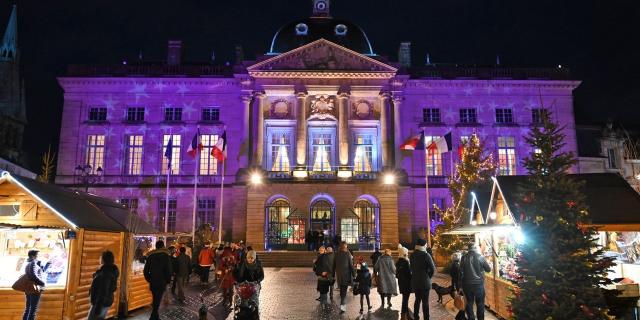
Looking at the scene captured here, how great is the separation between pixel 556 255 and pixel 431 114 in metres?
32.8

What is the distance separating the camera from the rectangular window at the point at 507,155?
131ft

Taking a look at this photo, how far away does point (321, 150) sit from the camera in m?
39.5

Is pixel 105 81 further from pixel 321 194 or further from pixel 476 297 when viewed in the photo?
pixel 476 297

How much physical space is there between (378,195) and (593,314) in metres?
28.0

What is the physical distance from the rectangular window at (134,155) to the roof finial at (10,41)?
183 feet

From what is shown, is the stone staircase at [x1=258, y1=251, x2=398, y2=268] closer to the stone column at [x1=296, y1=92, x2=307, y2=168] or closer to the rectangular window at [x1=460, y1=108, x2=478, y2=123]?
the stone column at [x1=296, y1=92, x2=307, y2=168]

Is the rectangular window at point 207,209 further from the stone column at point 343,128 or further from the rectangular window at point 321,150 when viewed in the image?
the stone column at point 343,128

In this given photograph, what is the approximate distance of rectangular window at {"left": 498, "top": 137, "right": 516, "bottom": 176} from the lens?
40.1 meters

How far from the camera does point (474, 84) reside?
135 ft

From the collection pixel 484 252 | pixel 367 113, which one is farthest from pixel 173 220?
pixel 484 252

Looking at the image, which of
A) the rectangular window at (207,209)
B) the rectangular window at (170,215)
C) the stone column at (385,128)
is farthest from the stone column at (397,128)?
the rectangular window at (170,215)

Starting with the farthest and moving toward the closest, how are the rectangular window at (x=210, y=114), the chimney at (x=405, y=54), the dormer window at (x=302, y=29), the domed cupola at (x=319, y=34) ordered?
the chimney at (x=405, y=54)
the dormer window at (x=302, y=29)
the domed cupola at (x=319, y=34)
the rectangular window at (x=210, y=114)

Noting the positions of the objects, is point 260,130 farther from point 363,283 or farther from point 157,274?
point 157,274

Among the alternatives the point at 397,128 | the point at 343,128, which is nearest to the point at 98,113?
the point at 343,128
